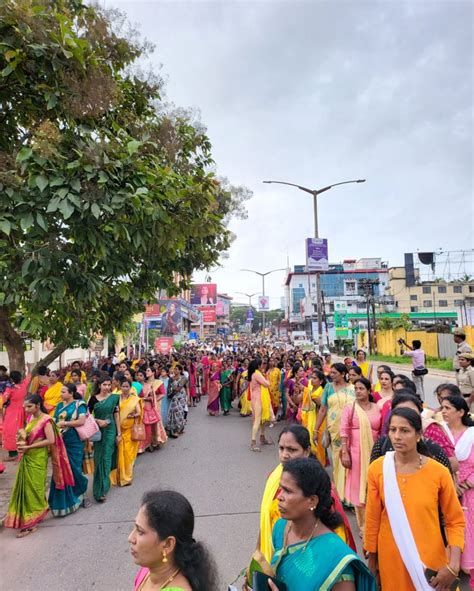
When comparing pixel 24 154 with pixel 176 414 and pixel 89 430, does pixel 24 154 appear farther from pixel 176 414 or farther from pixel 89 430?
pixel 176 414

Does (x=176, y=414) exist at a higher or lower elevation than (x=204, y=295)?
lower

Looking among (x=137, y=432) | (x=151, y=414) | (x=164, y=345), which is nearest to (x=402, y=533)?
(x=137, y=432)

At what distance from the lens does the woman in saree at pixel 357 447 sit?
13.4ft

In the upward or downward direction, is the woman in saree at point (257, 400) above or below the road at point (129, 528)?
above

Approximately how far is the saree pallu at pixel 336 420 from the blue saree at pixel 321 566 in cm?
298

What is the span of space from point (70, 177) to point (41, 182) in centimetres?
35

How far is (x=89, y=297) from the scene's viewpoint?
5.14 meters

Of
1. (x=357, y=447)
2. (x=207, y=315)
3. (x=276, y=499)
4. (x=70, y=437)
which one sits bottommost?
(x=70, y=437)

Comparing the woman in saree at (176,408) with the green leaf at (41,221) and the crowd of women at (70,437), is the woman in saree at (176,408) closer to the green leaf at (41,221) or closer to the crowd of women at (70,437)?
the crowd of women at (70,437)

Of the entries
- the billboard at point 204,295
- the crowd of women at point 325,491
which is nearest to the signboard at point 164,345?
the crowd of women at point 325,491

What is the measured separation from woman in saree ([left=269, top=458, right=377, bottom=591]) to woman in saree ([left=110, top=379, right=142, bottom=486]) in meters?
4.56

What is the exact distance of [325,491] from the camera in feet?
6.18

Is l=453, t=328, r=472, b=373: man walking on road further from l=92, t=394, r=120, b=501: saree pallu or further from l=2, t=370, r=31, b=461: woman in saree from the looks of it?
l=2, t=370, r=31, b=461: woman in saree

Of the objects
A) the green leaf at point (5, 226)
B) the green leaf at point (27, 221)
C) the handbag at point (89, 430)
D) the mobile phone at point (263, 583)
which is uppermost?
the green leaf at point (27, 221)
